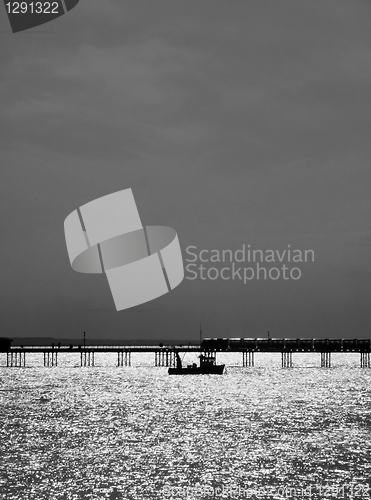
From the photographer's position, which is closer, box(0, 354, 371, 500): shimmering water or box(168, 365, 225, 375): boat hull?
box(0, 354, 371, 500): shimmering water

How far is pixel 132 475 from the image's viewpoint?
47.8m

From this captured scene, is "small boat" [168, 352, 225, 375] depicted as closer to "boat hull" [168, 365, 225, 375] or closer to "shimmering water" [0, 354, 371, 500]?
"boat hull" [168, 365, 225, 375]

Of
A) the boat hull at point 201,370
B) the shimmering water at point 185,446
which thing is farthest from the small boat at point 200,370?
the shimmering water at point 185,446

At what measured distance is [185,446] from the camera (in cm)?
5941

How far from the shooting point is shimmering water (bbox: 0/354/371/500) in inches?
1736

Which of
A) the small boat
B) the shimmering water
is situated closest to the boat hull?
the small boat

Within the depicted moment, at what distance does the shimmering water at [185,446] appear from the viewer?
44.1 m

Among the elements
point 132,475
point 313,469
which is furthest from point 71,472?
point 313,469

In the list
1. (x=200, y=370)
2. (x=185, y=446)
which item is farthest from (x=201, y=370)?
(x=185, y=446)

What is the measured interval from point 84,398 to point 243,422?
123ft

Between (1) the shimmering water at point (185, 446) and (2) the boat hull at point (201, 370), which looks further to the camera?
(2) the boat hull at point (201, 370)

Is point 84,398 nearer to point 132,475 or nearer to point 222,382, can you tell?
point 222,382

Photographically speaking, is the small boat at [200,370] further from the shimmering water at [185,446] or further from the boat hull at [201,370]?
the shimmering water at [185,446]

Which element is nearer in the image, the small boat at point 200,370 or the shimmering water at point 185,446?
the shimmering water at point 185,446
